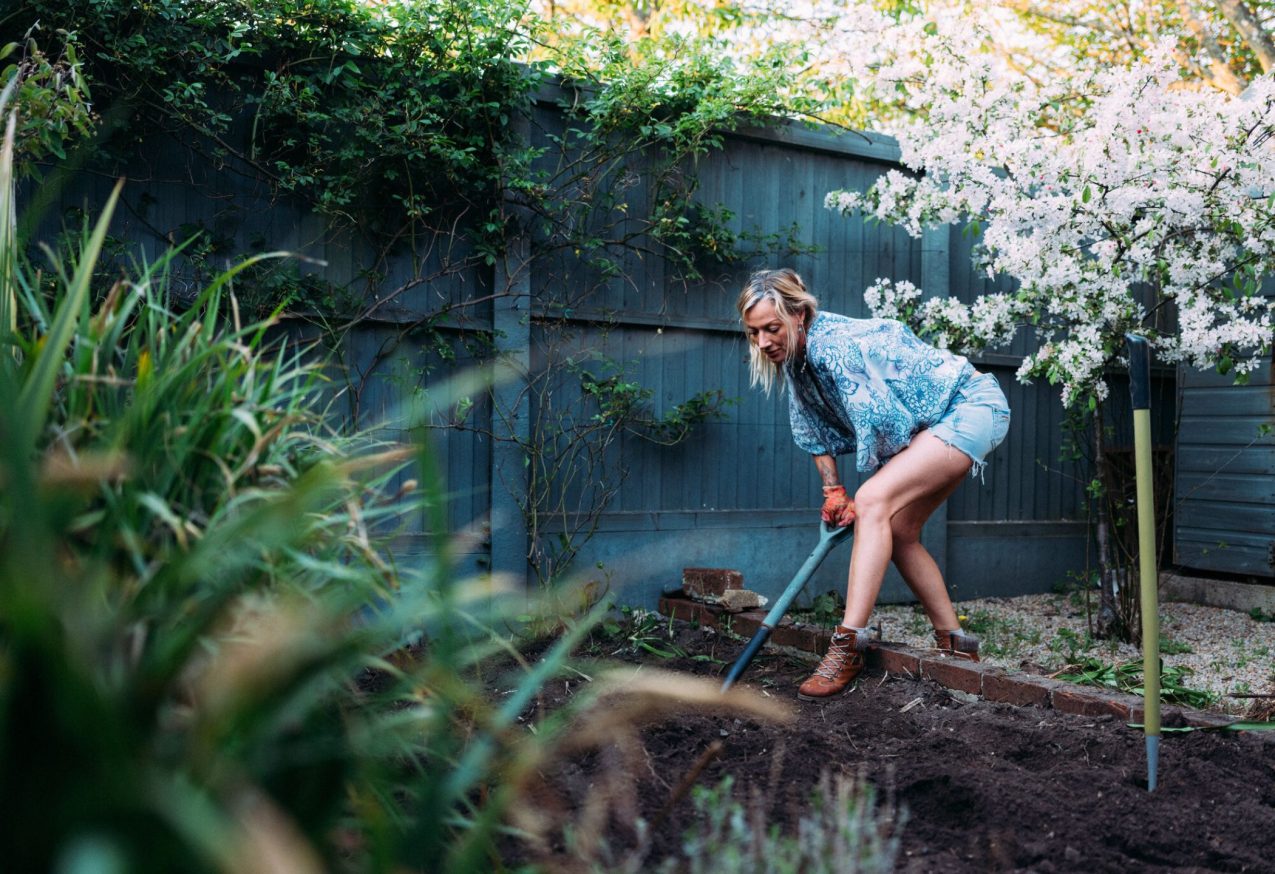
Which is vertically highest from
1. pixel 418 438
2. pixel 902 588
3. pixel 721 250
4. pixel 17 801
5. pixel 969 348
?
pixel 721 250

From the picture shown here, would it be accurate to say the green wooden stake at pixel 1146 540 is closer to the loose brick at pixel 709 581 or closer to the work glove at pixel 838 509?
the work glove at pixel 838 509

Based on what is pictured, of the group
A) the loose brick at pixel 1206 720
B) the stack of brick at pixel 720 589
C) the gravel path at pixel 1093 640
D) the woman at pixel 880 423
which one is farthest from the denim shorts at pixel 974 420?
the stack of brick at pixel 720 589

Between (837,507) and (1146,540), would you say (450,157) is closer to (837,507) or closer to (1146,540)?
(837,507)

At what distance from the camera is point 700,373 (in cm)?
481

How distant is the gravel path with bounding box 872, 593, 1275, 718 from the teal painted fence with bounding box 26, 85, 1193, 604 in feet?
1.12

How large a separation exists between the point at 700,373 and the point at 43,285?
8.64 feet

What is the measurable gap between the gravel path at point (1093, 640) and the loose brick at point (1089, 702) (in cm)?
52

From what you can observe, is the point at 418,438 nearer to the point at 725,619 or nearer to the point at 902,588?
the point at 725,619

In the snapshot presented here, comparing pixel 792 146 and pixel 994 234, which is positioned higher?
pixel 792 146

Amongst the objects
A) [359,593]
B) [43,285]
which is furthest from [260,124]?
[359,593]

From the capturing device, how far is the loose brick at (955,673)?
126 inches

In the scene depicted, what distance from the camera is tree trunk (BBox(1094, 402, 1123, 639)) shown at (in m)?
4.55

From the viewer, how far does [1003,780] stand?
2256 mm

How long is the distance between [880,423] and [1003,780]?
1.38 metres
